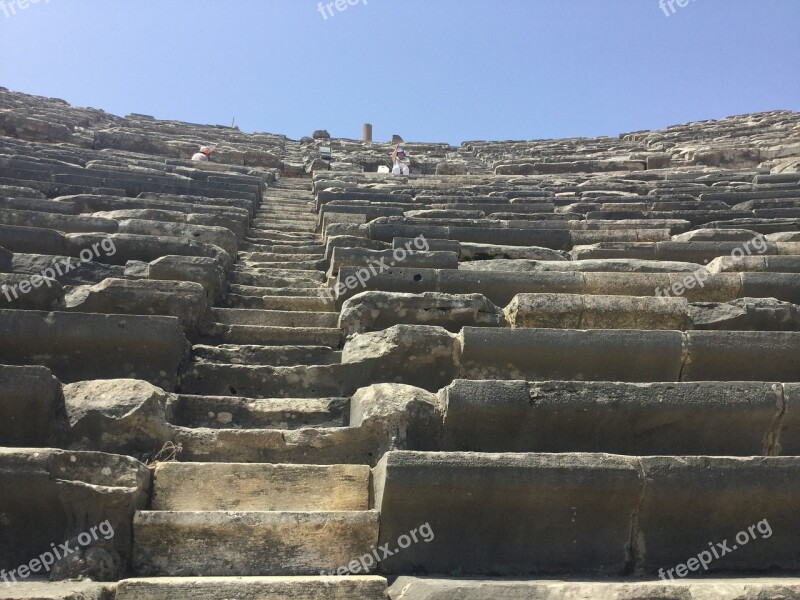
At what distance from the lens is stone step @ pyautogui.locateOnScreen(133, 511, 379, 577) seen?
94.7 inches

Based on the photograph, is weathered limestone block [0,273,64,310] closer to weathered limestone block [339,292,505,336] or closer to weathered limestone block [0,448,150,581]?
weathered limestone block [0,448,150,581]

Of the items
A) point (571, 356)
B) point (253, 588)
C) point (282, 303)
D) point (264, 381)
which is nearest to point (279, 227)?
point (282, 303)

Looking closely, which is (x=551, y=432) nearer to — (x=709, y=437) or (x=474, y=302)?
(x=709, y=437)

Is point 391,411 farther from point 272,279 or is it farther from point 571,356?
point 272,279

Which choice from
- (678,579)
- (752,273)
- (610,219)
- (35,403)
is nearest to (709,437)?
(678,579)

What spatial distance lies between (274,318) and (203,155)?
700 cm

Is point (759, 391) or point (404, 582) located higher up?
point (759, 391)

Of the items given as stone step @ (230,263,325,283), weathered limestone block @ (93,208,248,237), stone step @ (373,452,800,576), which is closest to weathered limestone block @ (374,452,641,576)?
stone step @ (373,452,800,576)

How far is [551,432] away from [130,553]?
Answer: 1778mm

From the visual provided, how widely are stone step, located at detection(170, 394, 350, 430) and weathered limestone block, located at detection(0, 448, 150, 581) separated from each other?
0.58 meters

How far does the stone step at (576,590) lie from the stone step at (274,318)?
1842mm

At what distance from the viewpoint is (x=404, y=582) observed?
235 centimetres

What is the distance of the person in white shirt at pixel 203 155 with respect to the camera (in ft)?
32.5

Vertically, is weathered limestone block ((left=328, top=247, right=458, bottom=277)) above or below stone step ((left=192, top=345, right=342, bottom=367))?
above
